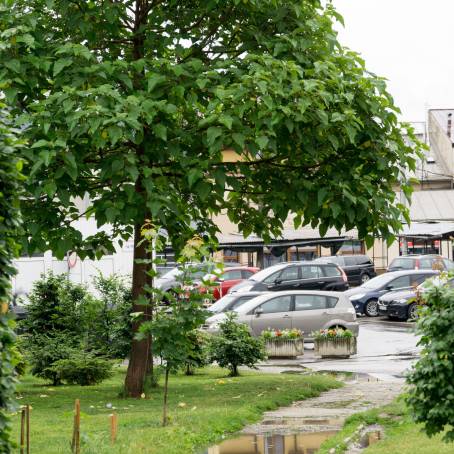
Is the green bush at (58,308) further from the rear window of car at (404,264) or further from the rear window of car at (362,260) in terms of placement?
the rear window of car at (362,260)

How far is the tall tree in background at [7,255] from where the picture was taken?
23.1 ft

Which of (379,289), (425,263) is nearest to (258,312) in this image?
(379,289)

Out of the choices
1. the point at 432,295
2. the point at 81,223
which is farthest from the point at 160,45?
the point at 81,223

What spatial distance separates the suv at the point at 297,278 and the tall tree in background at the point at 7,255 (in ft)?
98.1

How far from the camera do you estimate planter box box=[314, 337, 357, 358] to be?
2536 centimetres

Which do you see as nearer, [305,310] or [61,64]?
[61,64]

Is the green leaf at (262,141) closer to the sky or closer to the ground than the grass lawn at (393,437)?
closer to the sky

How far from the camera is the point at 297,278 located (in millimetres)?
39531

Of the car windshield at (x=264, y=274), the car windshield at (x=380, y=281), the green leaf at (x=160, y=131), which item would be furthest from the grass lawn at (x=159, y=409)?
the car windshield at (x=380, y=281)

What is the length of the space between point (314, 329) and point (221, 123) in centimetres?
1394

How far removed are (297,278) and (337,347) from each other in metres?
14.2

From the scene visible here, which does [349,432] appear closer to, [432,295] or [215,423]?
[215,423]

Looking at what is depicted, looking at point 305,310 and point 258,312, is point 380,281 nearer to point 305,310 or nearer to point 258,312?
point 305,310

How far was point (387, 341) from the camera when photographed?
2920cm
